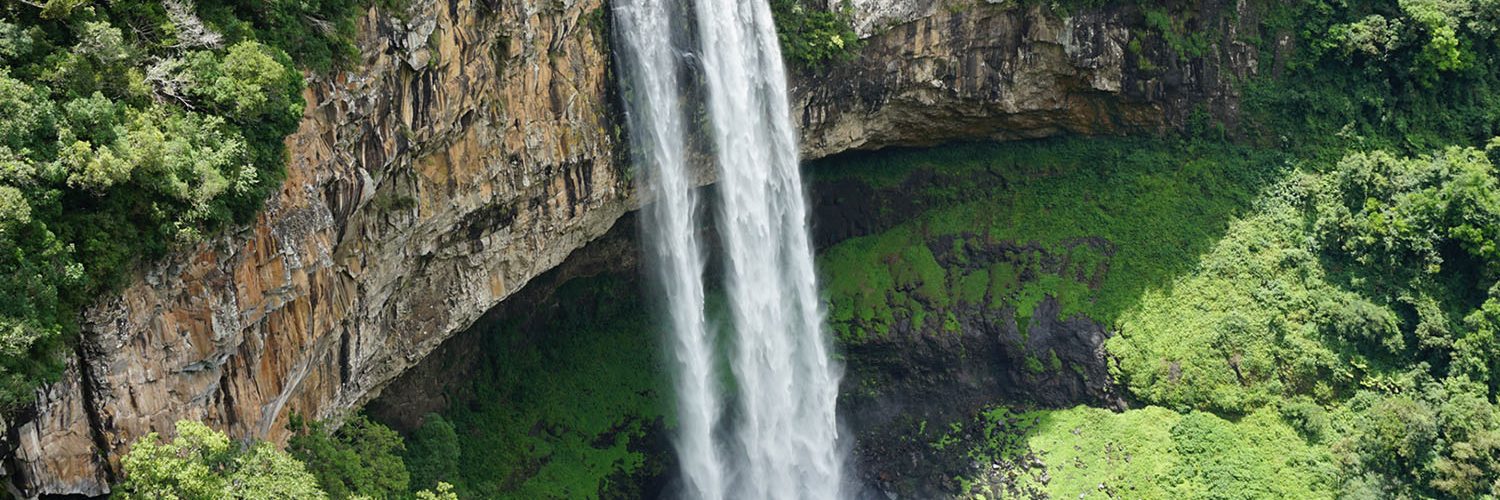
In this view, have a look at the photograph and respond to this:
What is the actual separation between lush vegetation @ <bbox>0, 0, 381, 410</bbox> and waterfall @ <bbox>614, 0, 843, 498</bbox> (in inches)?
408

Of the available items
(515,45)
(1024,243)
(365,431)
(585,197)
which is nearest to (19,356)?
(365,431)

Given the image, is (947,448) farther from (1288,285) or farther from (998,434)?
Answer: (1288,285)

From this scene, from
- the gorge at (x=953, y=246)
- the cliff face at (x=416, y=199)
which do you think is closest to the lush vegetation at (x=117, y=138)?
the cliff face at (x=416, y=199)

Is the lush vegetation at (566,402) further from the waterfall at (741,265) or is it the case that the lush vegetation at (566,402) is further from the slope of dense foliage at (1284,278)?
the slope of dense foliage at (1284,278)

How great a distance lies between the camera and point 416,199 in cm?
2222

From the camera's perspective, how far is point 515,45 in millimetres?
23156

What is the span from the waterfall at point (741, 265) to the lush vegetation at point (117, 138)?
10.4 metres

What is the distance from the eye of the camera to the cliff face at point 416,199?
16.0 meters

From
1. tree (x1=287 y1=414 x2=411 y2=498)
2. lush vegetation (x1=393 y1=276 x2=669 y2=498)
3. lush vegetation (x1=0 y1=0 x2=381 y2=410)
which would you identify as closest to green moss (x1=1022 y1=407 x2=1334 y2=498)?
lush vegetation (x1=393 y1=276 x2=669 y2=498)

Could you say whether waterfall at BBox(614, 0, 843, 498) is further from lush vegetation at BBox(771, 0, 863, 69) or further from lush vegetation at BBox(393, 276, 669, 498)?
lush vegetation at BBox(393, 276, 669, 498)

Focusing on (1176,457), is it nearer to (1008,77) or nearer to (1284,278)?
(1284,278)

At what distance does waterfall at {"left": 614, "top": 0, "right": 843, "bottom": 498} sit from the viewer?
91.2ft

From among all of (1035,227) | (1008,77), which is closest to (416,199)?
(1008,77)

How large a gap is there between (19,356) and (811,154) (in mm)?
21907
